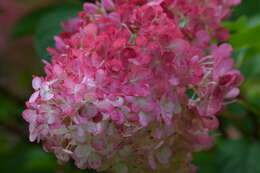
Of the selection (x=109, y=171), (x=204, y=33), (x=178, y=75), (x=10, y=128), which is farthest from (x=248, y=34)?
(x=10, y=128)

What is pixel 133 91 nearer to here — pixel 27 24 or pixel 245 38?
pixel 245 38

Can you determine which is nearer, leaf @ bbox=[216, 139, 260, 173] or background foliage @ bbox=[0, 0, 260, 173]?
background foliage @ bbox=[0, 0, 260, 173]

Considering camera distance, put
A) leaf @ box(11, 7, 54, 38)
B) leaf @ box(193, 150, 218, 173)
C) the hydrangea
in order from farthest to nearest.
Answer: leaf @ box(11, 7, 54, 38), leaf @ box(193, 150, 218, 173), the hydrangea

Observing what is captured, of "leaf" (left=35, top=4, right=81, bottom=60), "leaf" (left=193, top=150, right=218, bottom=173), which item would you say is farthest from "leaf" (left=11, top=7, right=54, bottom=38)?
"leaf" (left=193, top=150, right=218, bottom=173)

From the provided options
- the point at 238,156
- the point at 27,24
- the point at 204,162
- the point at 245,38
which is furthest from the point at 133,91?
the point at 27,24

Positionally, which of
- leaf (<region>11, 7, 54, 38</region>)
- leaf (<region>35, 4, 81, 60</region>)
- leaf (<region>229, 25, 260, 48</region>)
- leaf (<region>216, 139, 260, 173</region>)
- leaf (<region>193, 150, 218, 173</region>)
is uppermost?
leaf (<region>35, 4, 81, 60</region>)

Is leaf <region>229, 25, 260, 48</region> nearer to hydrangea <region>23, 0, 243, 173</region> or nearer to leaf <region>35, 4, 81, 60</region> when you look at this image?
hydrangea <region>23, 0, 243, 173</region>

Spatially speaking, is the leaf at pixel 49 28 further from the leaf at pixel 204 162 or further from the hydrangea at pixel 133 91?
the leaf at pixel 204 162

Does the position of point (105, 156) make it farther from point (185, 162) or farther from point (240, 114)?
point (240, 114)
